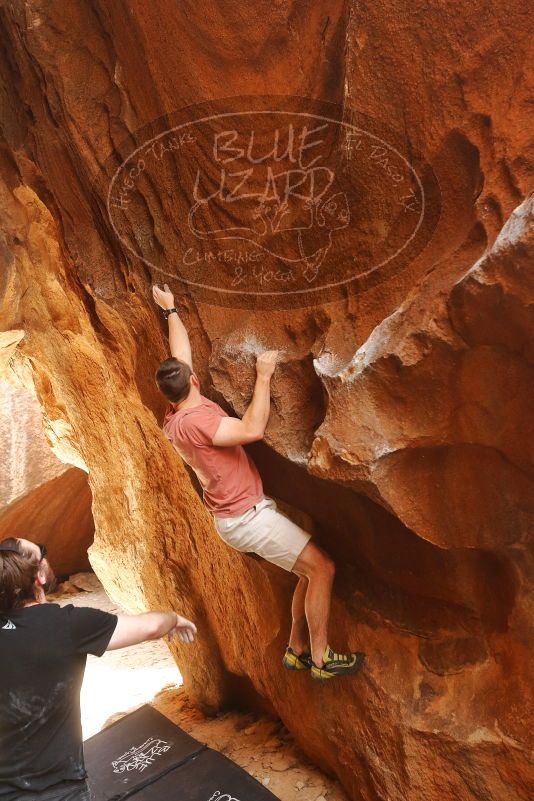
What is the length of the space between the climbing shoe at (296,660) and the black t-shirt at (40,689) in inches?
45.6

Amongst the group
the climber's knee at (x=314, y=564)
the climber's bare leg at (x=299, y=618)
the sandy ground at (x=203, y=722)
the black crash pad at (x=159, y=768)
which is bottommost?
the sandy ground at (x=203, y=722)

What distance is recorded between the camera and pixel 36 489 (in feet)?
30.5

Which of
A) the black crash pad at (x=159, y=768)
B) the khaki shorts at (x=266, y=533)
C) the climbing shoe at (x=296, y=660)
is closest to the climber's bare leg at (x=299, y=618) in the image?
the climbing shoe at (x=296, y=660)

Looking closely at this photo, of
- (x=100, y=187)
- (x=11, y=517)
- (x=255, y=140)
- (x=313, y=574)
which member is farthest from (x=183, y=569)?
(x=11, y=517)

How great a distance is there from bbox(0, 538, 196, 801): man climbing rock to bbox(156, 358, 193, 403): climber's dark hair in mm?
868

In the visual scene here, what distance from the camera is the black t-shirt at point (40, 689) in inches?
91.2

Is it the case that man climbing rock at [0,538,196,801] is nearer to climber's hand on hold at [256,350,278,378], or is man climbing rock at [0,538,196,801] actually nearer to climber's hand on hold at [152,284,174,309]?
climber's hand on hold at [256,350,278,378]

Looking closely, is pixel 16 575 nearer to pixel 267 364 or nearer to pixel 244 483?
pixel 244 483

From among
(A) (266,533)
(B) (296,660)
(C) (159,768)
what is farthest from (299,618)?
(C) (159,768)

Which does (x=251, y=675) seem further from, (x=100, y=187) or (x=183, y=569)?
(x=100, y=187)

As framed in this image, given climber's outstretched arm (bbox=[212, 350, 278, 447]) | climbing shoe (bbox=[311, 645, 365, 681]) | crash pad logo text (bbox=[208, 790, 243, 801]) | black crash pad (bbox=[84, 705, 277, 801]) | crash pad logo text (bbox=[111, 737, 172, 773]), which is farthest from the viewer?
crash pad logo text (bbox=[111, 737, 172, 773])

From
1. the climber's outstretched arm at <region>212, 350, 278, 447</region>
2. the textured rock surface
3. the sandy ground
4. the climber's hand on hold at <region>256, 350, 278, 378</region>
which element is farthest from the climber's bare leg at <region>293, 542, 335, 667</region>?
the textured rock surface

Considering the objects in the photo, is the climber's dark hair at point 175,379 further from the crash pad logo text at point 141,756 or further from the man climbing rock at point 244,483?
the crash pad logo text at point 141,756

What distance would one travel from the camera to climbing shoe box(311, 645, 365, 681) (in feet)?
10.2
